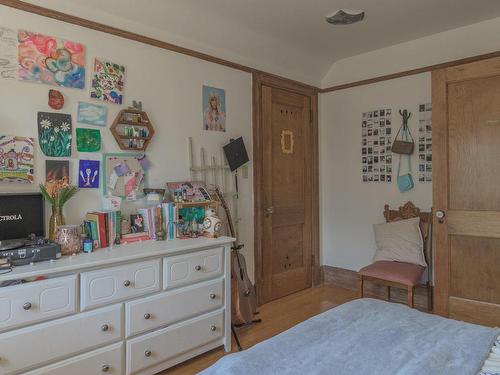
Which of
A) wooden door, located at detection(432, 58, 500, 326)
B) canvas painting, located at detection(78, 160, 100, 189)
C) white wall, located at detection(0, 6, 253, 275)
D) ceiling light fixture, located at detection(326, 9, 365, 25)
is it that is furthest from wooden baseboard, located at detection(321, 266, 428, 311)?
canvas painting, located at detection(78, 160, 100, 189)

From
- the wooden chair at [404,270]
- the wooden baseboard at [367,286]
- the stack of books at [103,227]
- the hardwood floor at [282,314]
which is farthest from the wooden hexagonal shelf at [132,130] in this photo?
the wooden baseboard at [367,286]

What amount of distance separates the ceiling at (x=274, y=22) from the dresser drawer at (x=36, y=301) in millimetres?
1616

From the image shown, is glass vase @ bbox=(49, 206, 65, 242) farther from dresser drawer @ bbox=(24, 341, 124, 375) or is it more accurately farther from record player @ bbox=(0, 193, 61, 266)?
dresser drawer @ bbox=(24, 341, 124, 375)

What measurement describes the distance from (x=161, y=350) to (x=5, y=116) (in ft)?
5.36

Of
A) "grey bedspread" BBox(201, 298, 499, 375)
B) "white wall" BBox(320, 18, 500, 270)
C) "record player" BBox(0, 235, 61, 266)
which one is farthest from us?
"white wall" BBox(320, 18, 500, 270)

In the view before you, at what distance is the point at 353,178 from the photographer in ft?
12.8

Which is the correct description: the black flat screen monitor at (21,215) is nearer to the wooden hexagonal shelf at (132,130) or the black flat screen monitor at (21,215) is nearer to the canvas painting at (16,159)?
the canvas painting at (16,159)

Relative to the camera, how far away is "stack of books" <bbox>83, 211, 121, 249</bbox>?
221cm

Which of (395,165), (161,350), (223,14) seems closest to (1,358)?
(161,350)

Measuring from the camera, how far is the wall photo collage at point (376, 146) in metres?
3.62

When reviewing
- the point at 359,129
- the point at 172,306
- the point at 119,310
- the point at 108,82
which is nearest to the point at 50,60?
the point at 108,82

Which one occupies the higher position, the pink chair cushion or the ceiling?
the ceiling

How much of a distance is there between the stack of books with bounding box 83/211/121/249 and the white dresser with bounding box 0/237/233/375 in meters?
0.10

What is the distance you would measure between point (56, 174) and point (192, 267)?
1.01 m
